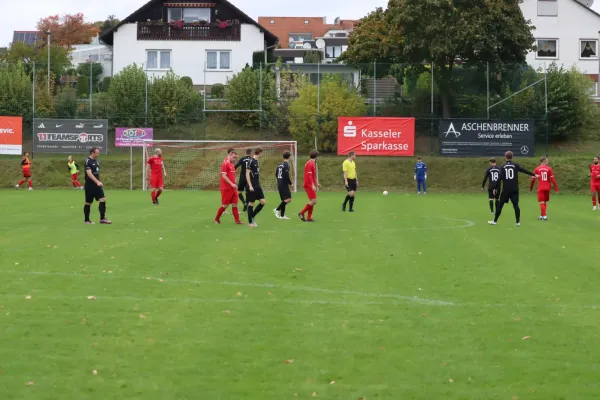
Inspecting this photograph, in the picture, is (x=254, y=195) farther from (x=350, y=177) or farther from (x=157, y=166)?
(x=157, y=166)

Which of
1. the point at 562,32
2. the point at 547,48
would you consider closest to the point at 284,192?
the point at 547,48

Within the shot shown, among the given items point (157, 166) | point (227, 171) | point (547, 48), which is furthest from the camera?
point (547, 48)

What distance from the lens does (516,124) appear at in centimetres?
4303

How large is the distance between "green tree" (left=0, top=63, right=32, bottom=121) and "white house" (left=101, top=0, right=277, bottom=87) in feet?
43.7

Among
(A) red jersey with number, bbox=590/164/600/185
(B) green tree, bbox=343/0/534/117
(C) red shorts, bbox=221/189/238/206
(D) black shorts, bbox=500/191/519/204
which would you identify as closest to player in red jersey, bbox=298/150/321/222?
(C) red shorts, bbox=221/189/238/206

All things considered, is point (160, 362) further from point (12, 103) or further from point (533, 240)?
point (12, 103)

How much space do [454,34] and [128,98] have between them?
58.8 feet

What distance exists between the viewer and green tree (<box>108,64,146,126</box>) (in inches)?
1853

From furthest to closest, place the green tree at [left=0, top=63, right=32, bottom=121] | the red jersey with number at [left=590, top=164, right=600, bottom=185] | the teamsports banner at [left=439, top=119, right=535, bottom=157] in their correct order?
the green tree at [left=0, top=63, right=32, bottom=121] < the teamsports banner at [left=439, top=119, right=535, bottom=157] < the red jersey with number at [left=590, top=164, right=600, bottom=185]

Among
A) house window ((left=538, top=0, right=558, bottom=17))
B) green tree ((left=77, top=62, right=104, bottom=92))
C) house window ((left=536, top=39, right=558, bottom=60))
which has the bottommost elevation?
green tree ((left=77, top=62, right=104, bottom=92))

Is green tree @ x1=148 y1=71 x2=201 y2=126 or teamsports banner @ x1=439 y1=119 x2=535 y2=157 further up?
green tree @ x1=148 y1=71 x2=201 y2=126

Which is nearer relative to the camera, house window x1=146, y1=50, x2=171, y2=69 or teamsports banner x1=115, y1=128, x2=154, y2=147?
teamsports banner x1=115, y1=128, x2=154, y2=147

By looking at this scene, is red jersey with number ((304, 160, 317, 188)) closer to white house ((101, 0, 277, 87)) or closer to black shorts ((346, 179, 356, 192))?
black shorts ((346, 179, 356, 192))

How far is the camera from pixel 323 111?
150 feet
